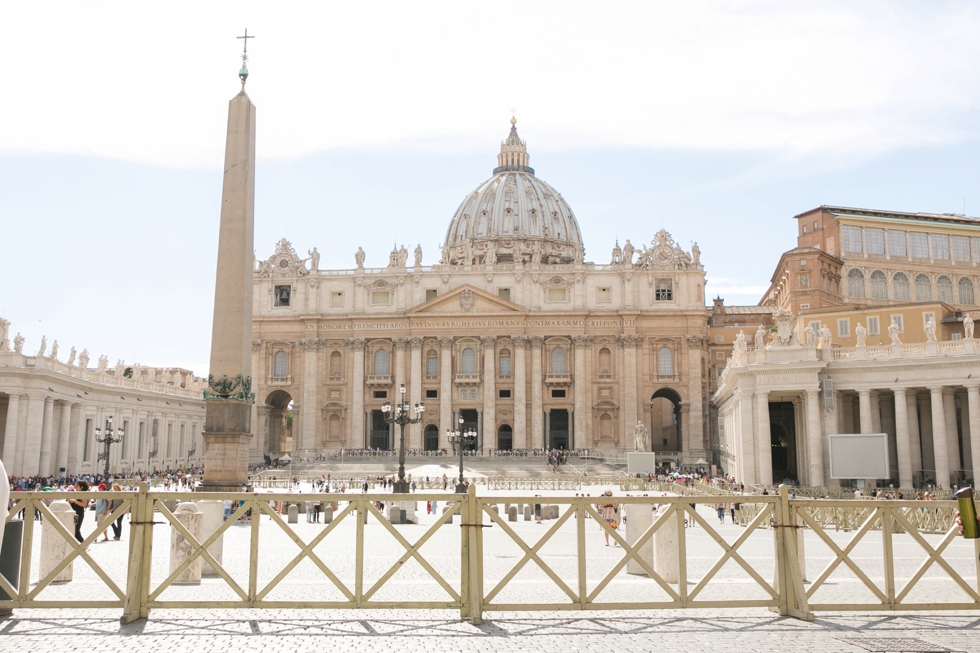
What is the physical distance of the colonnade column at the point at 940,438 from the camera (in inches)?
1396

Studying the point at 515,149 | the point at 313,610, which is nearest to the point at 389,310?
the point at 515,149

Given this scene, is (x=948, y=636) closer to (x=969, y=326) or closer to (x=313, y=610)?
(x=313, y=610)

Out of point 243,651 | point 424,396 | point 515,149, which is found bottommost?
point 243,651

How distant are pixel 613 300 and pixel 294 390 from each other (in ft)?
88.9

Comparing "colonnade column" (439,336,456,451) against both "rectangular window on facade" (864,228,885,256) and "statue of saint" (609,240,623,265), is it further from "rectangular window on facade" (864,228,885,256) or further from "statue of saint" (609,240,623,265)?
"rectangular window on facade" (864,228,885,256)

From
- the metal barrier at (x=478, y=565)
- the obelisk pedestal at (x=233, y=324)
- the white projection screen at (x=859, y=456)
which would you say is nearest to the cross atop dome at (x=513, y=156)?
the white projection screen at (x=859, y=456)

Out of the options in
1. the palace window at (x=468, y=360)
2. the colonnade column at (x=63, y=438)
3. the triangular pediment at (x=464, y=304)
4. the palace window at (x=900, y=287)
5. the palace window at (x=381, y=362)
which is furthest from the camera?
the palace window at (x=381, y=362)

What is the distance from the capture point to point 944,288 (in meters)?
66.2

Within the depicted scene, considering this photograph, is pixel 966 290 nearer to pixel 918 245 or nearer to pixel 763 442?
pixel 918 245

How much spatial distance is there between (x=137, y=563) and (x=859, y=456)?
2869 cm

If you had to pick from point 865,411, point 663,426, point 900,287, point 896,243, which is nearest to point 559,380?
point 663,426

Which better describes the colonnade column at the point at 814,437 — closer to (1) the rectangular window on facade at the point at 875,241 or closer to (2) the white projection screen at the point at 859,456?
(2) the white projection screen at the point at 859,456

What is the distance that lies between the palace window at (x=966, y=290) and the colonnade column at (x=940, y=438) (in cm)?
3415

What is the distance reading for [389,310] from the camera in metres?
75.8
